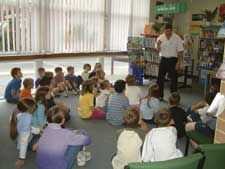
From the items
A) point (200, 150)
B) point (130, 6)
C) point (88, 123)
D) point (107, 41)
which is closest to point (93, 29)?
point (107, 41)

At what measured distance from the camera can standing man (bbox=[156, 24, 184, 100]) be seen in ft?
18.8

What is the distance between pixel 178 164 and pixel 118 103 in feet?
7.93

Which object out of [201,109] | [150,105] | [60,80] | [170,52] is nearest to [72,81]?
[60,80]

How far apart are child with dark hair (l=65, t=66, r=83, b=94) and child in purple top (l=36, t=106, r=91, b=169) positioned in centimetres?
350

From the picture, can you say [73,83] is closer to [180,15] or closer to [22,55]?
[22,55]

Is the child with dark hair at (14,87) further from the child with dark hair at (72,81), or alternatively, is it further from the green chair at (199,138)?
the green chair at (199,138)

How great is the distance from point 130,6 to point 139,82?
6.69 ft

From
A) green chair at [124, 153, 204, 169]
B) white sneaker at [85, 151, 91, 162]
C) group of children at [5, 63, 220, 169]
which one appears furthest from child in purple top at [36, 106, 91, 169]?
green chair at [124, 153, 204, 169]

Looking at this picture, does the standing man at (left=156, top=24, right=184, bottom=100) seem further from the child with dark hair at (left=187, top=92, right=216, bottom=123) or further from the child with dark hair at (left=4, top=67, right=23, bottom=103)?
the child with dark hair at (left=4, top=67, right=23, bottom=103)

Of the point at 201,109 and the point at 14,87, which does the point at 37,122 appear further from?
the point at 14,87

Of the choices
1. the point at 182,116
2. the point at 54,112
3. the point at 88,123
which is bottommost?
the point at 88,123

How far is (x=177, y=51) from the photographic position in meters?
5.80

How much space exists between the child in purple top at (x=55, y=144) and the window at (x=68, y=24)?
357 centimetres

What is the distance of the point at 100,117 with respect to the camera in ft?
14.8
